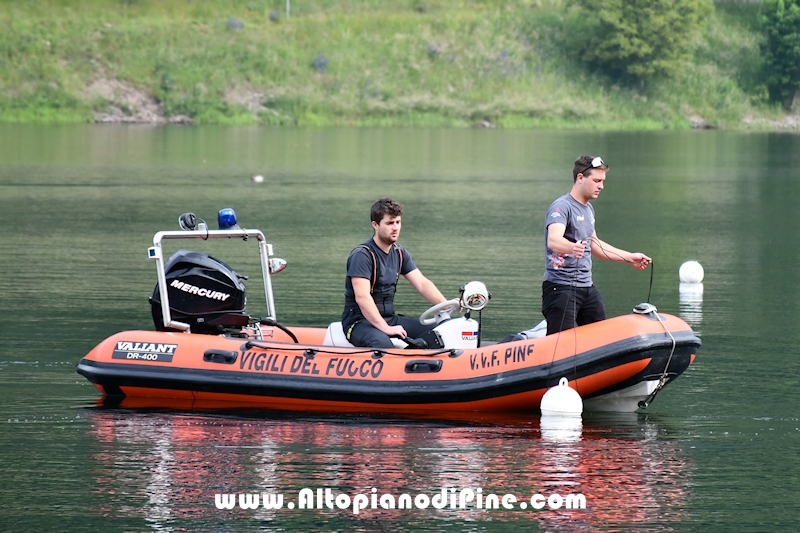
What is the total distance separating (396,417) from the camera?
9.35 metres

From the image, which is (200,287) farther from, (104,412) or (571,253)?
(571,253)

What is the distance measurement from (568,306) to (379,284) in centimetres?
140

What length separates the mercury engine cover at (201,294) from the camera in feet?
33.1

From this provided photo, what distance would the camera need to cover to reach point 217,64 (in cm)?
6762

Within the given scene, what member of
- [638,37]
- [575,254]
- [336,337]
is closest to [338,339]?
[336,337]

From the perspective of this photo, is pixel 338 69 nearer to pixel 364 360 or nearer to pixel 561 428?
pixel 364 360

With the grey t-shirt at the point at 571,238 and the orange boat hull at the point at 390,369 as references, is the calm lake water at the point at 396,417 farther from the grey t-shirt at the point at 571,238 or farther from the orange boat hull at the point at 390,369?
the grey t-shirt at the point at 571,238

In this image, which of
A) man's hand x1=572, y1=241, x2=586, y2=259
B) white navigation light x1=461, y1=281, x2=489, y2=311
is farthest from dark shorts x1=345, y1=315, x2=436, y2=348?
man's hand x1=572, y1=241, x2=586, y2=259

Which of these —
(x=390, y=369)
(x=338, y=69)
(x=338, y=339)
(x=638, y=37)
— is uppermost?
(x=638, y=37)

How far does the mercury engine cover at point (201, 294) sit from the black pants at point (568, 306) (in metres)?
2.42

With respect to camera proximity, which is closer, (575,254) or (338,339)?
(575,254)

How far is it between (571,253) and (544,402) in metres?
1.08

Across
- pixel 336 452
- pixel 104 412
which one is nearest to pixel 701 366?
pixel 336 452

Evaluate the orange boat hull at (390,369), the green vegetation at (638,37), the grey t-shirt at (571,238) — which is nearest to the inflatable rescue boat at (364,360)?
the orange boat hull at (390,369)
